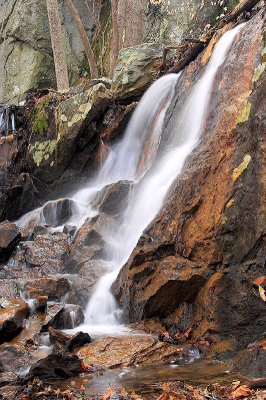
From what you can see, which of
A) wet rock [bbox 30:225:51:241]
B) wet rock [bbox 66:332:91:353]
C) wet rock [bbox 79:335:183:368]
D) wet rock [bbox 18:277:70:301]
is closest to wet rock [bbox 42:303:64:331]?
wet rock [bbox 18:277:70:301]

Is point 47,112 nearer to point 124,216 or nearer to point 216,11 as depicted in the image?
point 124,216

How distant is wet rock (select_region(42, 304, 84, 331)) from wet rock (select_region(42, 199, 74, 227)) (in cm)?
417

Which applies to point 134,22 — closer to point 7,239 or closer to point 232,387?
point 7,239

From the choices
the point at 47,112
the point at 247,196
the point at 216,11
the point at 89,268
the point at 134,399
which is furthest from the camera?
the point at 216,11

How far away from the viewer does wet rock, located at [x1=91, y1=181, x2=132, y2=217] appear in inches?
304

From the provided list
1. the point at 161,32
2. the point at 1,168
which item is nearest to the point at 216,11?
the point at 161,32

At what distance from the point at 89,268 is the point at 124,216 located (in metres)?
1.63

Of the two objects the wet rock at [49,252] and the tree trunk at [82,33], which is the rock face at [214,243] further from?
the tree trunk at [82,33]

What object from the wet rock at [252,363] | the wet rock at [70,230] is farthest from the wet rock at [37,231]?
the wet rock at [252,363]

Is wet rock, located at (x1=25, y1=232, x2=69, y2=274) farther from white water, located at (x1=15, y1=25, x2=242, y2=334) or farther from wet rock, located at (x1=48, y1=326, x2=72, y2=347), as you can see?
wet rock, located at (x1=48, y1=326, x2=72, y2=347)

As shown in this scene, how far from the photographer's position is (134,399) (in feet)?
8.30

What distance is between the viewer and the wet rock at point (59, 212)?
9172 millimetres

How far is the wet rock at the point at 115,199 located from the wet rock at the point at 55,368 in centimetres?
435

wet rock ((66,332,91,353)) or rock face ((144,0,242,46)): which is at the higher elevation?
rock face ((144,0,242,46))
